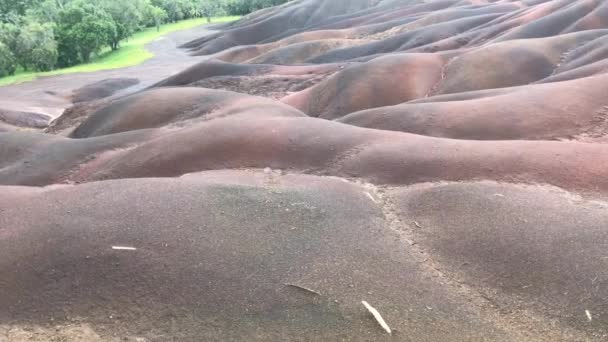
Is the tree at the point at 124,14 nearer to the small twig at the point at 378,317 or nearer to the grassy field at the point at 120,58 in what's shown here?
the grassy field at the point at 120,58

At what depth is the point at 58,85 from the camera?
136 feet

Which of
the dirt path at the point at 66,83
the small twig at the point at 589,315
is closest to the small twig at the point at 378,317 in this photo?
the small twig at the point at 589,315

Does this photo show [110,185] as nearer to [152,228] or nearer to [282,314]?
[152,228]

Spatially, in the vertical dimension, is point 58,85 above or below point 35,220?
below

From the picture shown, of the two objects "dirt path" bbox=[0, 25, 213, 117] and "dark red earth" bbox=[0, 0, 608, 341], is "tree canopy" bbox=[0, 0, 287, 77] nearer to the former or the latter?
"dirt path" bbox=[0, 25, 213, 117]

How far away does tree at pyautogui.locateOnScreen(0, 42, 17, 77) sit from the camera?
48.6m

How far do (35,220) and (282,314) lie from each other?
11.6ft

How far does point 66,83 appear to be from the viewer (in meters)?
42.2

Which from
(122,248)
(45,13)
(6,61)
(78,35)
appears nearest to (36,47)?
(6,61)

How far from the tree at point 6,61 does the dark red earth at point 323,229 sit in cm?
4151

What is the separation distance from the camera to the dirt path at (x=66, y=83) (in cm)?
3320

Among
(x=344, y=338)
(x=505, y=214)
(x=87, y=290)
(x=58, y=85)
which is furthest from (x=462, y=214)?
(x=58, y=85)

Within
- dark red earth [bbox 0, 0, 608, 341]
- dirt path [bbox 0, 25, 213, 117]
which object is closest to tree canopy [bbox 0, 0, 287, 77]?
dirt path [bbox 0, 25, 213, 117]

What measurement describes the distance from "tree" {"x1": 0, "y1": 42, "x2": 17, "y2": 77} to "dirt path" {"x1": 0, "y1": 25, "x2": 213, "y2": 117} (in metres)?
6.07
